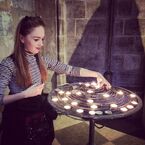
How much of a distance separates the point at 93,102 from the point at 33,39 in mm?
1058

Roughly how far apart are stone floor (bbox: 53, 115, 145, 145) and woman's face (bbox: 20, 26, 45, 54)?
81.5 inches

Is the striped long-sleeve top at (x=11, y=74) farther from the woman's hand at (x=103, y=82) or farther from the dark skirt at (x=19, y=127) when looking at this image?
the woman's hand at (x=103, y=82)

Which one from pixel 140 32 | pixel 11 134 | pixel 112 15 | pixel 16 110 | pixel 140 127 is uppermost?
pixel 112 15

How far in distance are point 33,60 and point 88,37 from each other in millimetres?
2265

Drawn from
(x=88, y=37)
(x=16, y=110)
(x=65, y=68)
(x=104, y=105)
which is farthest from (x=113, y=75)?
(x=16, y=110)

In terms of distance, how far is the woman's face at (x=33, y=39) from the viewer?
274 cm

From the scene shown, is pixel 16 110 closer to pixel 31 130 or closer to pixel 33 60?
pixel 31 130

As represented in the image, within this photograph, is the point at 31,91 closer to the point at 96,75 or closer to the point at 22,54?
the point at 22,54

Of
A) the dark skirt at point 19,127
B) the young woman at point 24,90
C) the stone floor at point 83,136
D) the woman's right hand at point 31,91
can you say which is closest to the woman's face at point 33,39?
the young woman at point 24,90

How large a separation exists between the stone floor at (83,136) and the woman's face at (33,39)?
6.79ft

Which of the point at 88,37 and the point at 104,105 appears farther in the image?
the point at 88,37

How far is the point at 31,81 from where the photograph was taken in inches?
110

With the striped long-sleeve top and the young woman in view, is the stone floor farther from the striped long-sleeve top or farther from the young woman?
the striped long-sleeve top

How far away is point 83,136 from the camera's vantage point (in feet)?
14.4
